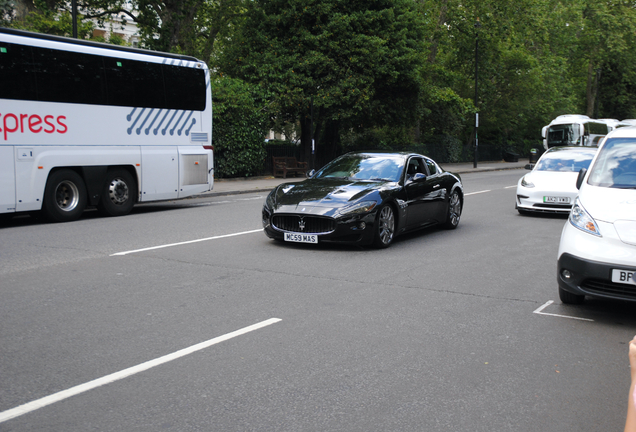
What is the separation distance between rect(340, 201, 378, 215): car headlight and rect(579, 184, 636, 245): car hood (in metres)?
3.33

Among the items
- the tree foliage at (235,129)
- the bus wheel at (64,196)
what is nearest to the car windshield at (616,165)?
the bus wheel at (64,196)

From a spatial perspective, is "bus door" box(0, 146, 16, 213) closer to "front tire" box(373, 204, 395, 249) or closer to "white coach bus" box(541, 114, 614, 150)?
"front tire" box(373, 204, 395, 249)

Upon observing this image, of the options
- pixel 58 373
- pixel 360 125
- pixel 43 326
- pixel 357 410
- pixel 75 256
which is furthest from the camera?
pixel 360 125

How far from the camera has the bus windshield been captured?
158 feet

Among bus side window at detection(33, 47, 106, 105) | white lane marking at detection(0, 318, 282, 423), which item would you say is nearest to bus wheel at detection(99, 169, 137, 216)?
bus side window at detection(33, 47, 106, 105)

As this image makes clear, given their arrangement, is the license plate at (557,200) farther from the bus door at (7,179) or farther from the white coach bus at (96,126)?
the bus door at (7,179)

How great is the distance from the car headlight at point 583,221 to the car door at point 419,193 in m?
4.09

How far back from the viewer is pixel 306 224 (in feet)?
30.4

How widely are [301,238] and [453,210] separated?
382cm

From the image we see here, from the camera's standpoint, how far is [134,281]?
714 cm

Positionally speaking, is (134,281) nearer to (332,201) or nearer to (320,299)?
(320,299)

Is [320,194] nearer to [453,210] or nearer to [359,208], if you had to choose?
[359,208]

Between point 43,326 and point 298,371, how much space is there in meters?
2.36

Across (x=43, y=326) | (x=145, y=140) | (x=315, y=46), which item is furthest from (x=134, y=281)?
(x=315, y=46)
